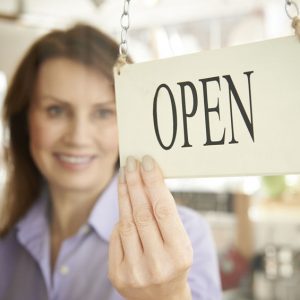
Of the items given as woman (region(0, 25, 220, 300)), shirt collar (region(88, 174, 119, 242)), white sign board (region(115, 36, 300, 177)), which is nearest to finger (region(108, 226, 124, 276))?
white sign board (region(115, 36, 300, 177))

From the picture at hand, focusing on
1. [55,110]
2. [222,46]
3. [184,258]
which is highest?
[222,46]

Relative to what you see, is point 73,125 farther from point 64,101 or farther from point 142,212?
point 142,212

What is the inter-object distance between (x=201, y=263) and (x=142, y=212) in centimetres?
37

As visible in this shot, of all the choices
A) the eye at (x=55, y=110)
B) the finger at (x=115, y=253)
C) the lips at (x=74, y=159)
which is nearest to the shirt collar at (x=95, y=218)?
the lips at (x=74, y=159)

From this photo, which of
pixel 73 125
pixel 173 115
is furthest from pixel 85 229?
pixel 173 115

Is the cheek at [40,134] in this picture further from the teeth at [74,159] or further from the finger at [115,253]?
the finger at [115,253]

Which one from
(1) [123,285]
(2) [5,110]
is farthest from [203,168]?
(2) [5,110]

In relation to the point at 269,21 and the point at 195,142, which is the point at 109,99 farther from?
the point at 269,21

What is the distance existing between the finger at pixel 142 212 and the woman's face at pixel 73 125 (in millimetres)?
299

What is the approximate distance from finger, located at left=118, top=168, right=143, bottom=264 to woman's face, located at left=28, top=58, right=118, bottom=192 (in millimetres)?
298

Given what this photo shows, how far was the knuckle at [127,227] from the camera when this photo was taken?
1.65 ft

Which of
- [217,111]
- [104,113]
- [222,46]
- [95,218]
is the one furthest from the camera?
[222,46]

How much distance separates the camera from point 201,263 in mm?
814

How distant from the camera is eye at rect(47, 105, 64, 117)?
805 millimetres
